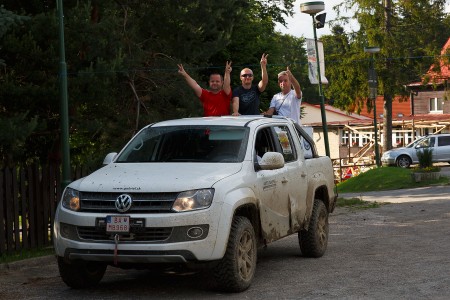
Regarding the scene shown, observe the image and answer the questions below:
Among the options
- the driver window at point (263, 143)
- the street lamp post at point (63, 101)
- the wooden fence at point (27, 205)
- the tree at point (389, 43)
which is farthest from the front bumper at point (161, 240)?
the tree at point (389, 43)

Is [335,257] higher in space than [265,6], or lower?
lower

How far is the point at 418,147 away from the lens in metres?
49.8

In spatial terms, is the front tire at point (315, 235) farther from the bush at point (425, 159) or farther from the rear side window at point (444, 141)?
the rear side window at point (444, 141)

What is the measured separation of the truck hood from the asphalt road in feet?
3.61

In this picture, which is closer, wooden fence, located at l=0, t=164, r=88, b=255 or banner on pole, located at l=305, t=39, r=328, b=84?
wooden fence, located at l=0, t=164, r=88, b=255

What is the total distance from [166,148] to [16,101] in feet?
23.7

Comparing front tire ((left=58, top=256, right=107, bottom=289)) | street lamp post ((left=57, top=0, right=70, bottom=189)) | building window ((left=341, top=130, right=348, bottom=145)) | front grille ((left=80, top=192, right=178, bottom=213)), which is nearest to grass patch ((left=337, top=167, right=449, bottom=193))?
street lamp post ((left=57, top=0, right=70, bottom=189))

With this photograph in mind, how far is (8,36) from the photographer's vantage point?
15852mm

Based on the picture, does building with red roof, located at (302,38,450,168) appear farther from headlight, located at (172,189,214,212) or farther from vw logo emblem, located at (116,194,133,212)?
vw logo emblem, located at (116,194,133,212)

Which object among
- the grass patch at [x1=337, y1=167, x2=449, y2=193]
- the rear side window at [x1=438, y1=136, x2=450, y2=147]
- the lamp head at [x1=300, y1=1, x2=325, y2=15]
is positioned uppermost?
the lamp head at [x1=300, y1=1, x2=325, y2=15]

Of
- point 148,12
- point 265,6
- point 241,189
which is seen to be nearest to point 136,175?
point 241,189

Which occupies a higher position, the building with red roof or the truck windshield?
the truck windshield

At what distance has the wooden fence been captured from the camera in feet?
43.8

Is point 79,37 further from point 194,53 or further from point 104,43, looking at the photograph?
point 194,53
